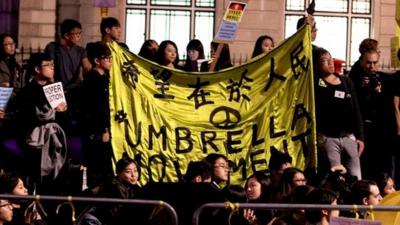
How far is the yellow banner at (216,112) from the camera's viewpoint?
17453 mm

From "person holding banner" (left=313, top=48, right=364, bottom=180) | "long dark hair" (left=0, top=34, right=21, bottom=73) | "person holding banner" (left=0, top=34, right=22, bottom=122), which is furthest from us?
"long dark hair" (left=0, top=34, right=21, bottom=73)

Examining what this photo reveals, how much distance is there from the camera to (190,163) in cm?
1623

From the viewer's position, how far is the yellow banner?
1745cm

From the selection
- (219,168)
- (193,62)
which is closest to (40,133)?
(219,168)

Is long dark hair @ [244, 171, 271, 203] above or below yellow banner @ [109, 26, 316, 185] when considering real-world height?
below

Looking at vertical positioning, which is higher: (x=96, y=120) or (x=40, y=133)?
(x=96, y=120)

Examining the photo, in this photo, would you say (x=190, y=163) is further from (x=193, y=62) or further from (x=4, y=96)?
(x=193, y=62)

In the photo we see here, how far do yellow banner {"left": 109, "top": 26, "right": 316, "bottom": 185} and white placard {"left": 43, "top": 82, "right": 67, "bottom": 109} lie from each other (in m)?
0.64

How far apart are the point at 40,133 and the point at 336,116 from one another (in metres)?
3.33

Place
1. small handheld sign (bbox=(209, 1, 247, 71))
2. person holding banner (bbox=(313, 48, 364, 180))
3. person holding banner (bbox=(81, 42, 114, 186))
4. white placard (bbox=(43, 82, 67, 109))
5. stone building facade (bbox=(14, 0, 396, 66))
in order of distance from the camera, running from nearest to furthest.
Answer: white placard (bbox=(43, 82, 67, 109)) → person holding banner (bbox=(81, 42, 114, 186)) → person holding banner (bbox=(313, 48, 364, 180)) → small handheld sign (bbox=(209, 1, 247, 71)) → stone building facade (bbox=(14, 0, 396, 66))

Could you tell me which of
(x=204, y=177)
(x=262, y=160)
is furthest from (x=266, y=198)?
(x=262, y=160)

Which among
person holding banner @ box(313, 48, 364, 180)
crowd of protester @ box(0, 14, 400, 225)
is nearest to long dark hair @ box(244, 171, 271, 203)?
crowd of protester @ box(0, 14, 400, 225)

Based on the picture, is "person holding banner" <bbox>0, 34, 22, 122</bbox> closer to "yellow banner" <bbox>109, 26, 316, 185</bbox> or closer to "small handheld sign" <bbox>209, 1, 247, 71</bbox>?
"yellow banner" <bbox>109, 26, 316, 185</bbox>

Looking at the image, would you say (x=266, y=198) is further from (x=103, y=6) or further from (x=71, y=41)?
(x=103, y=6)
